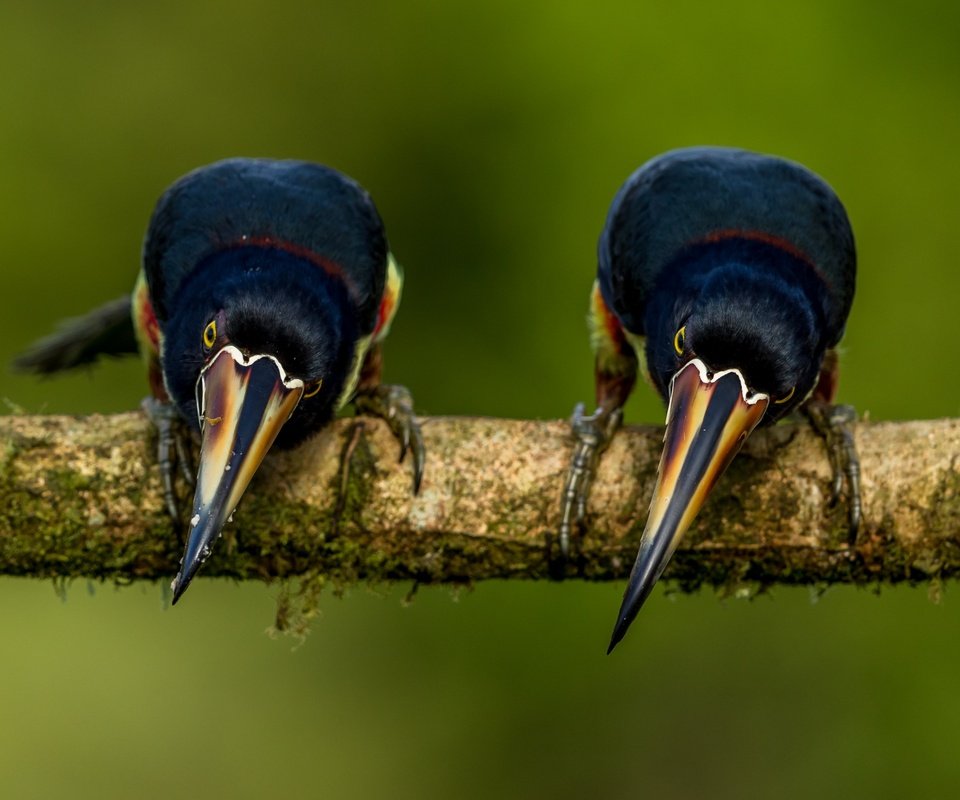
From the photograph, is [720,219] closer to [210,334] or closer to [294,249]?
[294,249]

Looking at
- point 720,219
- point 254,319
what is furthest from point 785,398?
point 254,319

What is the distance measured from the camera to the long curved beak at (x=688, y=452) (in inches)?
145

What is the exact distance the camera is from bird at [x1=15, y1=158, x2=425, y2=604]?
3955 mm

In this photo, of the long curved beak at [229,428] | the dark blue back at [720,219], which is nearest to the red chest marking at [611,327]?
the dark blue back at [720,219]

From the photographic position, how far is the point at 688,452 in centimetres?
388

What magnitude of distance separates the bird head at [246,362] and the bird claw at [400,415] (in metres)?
0.20

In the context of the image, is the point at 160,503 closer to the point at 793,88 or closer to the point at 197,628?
the point at 197,628

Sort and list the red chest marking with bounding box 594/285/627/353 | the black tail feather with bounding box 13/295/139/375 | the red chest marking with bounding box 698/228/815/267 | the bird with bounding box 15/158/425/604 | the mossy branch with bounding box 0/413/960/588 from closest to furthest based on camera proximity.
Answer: the bird with bounding box 15/158/425/604
the mossy branch with bounding box 0/413/960/588
the red chest marking with bounding box 698/228/815/267
the red chest marking with bounding box 594/285/627/353
the black tail feather with bounding box 13/295/139/375

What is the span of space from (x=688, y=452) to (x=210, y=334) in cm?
137

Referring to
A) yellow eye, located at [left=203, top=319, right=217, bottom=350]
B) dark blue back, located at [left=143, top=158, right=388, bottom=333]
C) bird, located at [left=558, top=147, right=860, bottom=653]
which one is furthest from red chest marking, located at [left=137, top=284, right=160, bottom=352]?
bird, located at [left=558, top=147, right=860, bottom=653]

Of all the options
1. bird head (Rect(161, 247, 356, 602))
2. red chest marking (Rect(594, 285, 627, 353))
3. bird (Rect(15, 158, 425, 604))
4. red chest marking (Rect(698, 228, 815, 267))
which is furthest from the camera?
red chest marking (Rect(594, 285, 627, 353))

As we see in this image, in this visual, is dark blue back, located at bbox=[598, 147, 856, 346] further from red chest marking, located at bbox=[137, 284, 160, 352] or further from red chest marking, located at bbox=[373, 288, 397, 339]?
red chest marking, located at bbox=[137, 284, 160, 352]

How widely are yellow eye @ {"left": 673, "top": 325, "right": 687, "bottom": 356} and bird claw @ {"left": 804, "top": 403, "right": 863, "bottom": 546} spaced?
0.59m

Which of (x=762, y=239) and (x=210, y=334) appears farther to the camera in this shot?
(x=762, y=239)
